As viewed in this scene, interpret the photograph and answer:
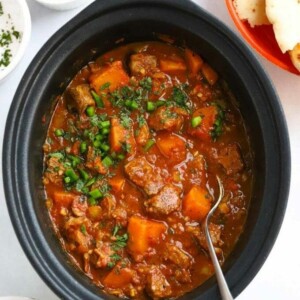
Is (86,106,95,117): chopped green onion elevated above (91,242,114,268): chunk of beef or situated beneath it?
elevated above

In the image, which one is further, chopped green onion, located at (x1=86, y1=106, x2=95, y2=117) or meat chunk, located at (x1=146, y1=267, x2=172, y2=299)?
chopped green onion, located at (x1=86, y1=106, x2=95, y2=117)

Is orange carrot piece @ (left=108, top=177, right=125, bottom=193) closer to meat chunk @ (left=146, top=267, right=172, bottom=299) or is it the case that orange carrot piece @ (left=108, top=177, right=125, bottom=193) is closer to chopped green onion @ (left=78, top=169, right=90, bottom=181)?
chopped green onion @ (left=78, top=169, right=90, bottom=181)

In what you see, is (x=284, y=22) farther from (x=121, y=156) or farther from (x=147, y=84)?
(x=121, y=156)

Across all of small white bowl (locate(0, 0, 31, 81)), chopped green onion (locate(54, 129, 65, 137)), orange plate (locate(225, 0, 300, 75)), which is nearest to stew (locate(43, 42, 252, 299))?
chopped green onion (locate(54, 129, 65, 137))

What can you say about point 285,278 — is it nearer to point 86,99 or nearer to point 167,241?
point 167,241

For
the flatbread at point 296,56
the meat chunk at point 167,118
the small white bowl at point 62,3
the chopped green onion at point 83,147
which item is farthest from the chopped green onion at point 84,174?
the flatbread at point 296,56

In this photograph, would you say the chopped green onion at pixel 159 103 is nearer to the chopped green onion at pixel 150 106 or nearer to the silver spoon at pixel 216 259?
the chopped green onion at pixel 150 106

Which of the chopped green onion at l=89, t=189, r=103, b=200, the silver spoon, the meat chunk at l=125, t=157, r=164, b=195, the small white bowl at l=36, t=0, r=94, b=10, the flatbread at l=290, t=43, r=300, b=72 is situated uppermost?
the small white bowl at l=36, t=0, r=94, b=10
